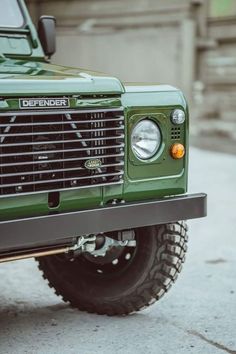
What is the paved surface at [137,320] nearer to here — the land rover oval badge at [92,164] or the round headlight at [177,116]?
the land rover oval badge at [92,164]

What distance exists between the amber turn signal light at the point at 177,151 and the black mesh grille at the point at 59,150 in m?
0.33

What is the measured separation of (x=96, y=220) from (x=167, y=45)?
1101cm

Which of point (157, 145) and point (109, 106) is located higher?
point (109, 106)

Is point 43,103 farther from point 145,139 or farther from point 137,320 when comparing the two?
point 137,320

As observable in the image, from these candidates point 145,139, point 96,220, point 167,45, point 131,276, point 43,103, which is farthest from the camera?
point 167,45

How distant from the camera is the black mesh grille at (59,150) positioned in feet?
11.4

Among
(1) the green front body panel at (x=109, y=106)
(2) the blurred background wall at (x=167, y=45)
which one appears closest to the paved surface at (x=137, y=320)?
(1) the green front body panel at (x=109, y=106)

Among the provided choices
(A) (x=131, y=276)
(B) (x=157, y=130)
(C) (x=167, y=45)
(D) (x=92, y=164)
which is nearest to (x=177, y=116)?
(B) (x=157, y=130)

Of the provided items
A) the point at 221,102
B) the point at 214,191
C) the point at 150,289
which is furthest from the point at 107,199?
the point at 221,102

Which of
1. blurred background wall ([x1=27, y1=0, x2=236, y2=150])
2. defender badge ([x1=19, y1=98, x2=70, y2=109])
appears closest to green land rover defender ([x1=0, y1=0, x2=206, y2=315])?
defender badge ([x1=19, y1=98, x2=70, y2=109])

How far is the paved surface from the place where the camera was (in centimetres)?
395

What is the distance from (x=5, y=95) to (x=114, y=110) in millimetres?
594

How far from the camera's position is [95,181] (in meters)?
3.75

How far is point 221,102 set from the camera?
1374 cm
